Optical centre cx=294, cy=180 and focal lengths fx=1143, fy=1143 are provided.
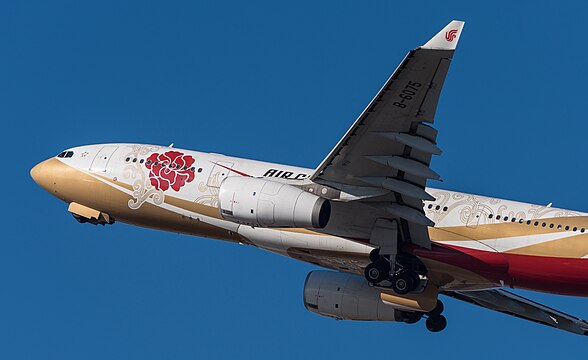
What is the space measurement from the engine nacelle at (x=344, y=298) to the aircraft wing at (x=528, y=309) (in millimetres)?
3156

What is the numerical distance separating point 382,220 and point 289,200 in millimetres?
3541

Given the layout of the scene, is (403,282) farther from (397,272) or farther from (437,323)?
(437,323)

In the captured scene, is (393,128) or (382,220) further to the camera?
(382,220)

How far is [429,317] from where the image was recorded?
1565 inches

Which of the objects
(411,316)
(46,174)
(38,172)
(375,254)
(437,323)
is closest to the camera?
(375,254)

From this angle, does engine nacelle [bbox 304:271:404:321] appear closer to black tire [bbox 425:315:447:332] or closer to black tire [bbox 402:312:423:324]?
black tire [bbox 402:312:423:324]

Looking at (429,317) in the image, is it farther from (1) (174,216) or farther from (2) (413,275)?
(1) (174,216)

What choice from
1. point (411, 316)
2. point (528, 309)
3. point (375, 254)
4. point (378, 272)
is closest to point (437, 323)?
point (411, 316)

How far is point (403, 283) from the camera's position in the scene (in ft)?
117

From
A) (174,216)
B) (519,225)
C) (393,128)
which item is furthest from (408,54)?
(174,216)

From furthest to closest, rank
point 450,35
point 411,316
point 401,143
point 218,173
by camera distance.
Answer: point 411,316 < point 218,173 < point 401,143 < point 450,35

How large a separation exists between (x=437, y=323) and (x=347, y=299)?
3.22m

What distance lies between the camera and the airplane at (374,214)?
31.1 m

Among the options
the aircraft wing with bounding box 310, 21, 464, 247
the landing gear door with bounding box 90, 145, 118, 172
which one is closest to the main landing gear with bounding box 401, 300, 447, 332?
the aircraft wing with bounding box 310, 21, 464, 247
